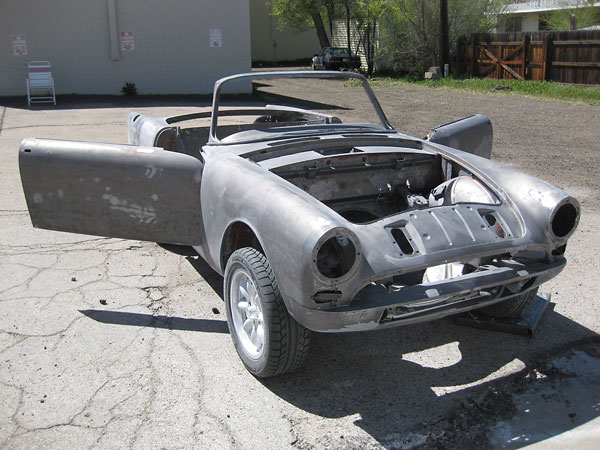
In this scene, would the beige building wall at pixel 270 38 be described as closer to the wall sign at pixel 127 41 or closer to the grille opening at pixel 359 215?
the wall sign at pixel 127 41

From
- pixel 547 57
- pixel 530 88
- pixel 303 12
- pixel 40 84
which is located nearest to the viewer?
pixel 40 84

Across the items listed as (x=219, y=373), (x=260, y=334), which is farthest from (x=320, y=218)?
(x=219, y=373)

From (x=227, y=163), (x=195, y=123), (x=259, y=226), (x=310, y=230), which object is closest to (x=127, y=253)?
(x=227, y=163)

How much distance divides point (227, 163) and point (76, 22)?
16.1m

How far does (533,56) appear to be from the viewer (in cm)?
2089

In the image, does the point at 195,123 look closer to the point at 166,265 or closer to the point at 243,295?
the point at 166,265

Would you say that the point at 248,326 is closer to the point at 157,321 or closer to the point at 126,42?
the point at 157,321

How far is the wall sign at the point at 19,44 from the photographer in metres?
17.0

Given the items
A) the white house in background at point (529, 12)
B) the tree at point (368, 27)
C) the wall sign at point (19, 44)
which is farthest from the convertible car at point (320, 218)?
the white house in background at point (529, 12)

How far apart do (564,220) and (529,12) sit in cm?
4084

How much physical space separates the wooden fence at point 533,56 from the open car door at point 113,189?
18445 millimetres

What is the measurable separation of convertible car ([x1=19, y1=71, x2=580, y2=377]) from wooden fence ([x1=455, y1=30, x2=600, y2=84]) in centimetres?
1675

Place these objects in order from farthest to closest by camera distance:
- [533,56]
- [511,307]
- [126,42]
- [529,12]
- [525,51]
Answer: [529,12] → [525,51] → [533,56] → [126,42] → [511,307]

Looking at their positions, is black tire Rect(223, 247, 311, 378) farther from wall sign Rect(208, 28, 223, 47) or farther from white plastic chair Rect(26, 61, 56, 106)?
wall sign Rect(208, 28, 223, 47)
